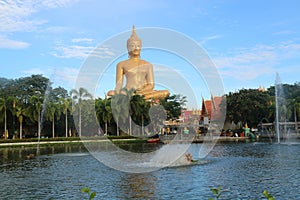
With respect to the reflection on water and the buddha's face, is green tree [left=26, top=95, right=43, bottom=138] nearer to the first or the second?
the buddha's face

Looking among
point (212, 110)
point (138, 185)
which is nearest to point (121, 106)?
point (212, 110)

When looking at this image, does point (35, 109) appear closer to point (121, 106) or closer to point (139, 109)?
point (121, 106)

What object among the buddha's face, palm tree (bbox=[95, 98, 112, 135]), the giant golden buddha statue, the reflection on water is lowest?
the reflection on water

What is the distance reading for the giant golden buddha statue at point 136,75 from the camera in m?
47.6

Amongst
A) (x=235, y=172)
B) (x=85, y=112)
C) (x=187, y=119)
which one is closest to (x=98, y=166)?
(x=235, y=172)

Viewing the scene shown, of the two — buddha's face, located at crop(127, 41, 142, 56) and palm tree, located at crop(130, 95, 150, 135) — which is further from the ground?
buddha's face, located at crop(127, 41, 142, 56)

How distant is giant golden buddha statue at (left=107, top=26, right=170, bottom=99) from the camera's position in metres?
47.6

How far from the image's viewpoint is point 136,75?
49.2 meters

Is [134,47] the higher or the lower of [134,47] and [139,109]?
the higher

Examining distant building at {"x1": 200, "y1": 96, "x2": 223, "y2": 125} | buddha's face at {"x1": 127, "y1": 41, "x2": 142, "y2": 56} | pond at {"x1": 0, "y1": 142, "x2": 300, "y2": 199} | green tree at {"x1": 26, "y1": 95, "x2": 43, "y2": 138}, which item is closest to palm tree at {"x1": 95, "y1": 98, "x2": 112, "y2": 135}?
green tree at {"x1": 26, "y1": 95, "x2": 43, "y2": 138}

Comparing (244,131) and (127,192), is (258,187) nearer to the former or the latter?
(127,192)

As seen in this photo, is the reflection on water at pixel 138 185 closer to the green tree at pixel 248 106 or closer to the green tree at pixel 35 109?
the green tree at pixel 35 109

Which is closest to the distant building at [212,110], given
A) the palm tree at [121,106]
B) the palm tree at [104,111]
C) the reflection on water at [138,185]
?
the palm tree at [121,106]

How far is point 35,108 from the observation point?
41938 millimetres
